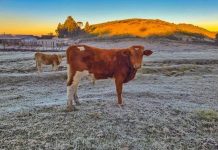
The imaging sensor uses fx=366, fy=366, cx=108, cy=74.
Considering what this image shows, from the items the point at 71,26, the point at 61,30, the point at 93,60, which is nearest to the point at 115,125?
the point at 93,60

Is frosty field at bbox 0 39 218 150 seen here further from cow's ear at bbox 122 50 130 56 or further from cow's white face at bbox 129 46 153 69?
cow's ear at bbox 122 50 130 56

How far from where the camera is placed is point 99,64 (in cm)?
1385

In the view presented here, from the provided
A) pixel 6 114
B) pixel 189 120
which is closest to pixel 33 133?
pixel 6 114

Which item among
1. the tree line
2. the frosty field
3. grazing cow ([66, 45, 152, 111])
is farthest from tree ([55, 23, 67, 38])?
grazing cow ([66, 45, 152, 111])

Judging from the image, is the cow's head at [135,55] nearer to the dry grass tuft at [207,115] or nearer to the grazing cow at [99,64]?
the grazing cow at [99,64]

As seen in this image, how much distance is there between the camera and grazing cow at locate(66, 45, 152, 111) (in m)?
13.6

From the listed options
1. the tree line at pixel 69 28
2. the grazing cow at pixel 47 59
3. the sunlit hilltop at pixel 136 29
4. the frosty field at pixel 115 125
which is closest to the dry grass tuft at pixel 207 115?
the frosty field at pixel 115 125

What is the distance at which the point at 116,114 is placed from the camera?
13.2m

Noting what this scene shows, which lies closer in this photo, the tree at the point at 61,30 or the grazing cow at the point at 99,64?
the grazing cow at the point at 99,64

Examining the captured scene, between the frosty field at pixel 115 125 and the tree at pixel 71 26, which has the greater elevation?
the tree at pixel 71 26

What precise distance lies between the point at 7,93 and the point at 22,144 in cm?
1286

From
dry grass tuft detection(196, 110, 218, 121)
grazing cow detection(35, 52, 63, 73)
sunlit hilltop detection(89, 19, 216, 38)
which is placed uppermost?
sunlit hilltop detection(89, 19, 216, 38)

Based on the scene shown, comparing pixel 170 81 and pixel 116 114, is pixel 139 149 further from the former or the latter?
pixel 170 81

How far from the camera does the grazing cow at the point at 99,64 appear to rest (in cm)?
1360
